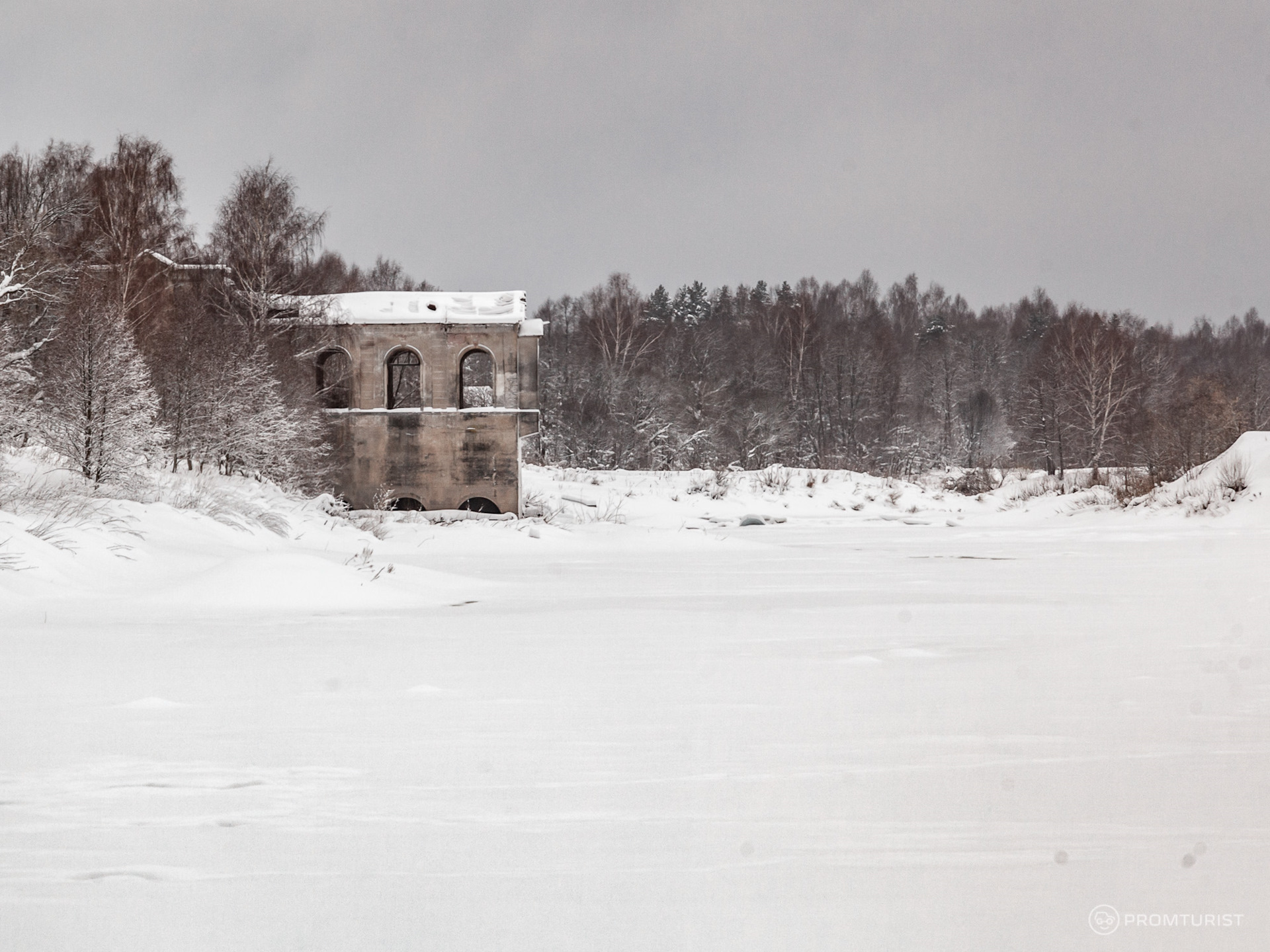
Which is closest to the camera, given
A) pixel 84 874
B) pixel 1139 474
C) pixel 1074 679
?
pixel 84 874

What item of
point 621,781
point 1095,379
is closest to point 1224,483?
point 621,781

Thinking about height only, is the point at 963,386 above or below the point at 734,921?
above

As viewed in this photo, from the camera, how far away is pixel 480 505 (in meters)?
27.2

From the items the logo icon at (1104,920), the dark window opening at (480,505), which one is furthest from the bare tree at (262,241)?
the logo icon at (1104,920)

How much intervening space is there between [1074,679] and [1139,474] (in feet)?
78.0

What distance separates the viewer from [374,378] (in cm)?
2692

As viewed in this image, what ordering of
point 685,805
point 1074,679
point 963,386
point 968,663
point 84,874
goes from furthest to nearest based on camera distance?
point 963,386
point 968,663
point 1074,679
point 685,805
point 84,874


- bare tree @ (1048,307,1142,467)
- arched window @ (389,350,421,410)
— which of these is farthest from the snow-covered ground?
bare tree @ (1048,307,1142,467)

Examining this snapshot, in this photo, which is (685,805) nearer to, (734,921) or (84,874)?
(734,921)

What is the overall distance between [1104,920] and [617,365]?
47718 mm

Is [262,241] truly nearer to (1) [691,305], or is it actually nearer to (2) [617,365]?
(2) [617,365]

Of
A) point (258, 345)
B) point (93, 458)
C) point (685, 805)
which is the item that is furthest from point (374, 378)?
point (685, 805)

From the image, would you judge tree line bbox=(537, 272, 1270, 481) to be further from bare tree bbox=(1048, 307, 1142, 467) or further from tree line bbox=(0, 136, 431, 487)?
tree line bbox=(0, 136, 431, 487)

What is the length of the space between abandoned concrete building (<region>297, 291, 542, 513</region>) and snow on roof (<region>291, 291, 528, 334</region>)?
0.03 m
